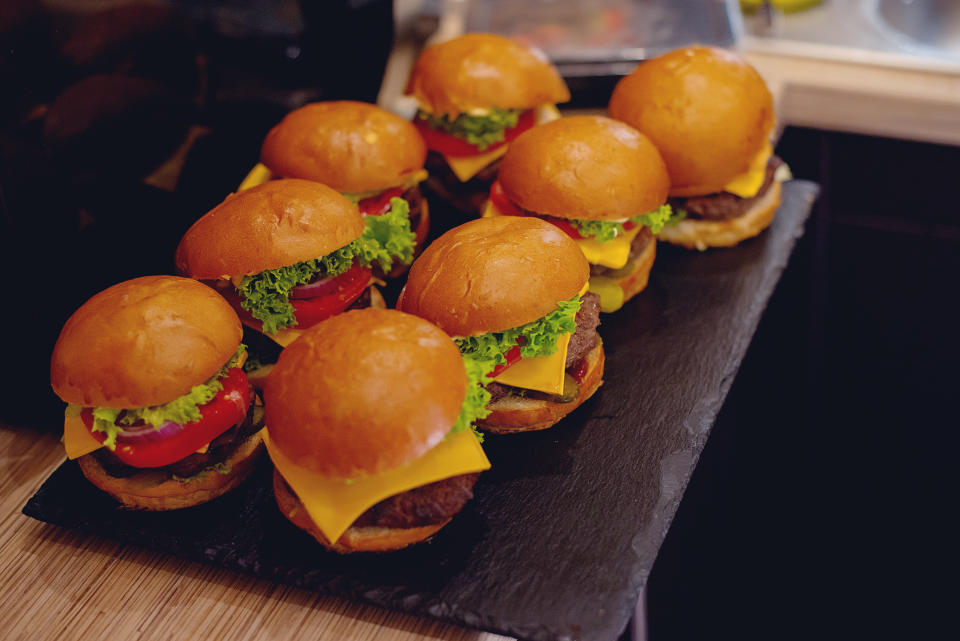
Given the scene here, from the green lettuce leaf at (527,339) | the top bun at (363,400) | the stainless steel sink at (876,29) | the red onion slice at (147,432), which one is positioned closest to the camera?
the top bun at (363,400)

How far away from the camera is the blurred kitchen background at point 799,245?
3.21 meters

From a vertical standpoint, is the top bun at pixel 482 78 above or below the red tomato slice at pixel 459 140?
above

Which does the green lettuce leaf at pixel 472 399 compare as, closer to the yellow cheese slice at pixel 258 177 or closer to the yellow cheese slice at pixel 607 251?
the yellow cheese slice at pixel 607 251

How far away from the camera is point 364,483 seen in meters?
2.64

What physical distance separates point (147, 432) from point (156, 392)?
0.17m

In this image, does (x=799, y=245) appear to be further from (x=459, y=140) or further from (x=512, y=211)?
(x=459, y=140)

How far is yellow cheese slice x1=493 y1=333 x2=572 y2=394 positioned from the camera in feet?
10.2

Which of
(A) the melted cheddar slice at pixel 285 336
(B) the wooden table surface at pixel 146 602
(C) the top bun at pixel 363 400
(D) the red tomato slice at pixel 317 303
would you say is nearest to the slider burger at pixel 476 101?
(D) the red tomato slice at pixel 317 303

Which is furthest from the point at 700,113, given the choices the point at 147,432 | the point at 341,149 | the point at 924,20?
the point at 147,432

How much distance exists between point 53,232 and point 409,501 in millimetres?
1618

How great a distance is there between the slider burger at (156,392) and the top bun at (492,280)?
67 centimetres

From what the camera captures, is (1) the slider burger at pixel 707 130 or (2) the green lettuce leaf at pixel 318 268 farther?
(1) the slider burger at pixel 707 130

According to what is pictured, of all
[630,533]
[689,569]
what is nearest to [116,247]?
[630,533]

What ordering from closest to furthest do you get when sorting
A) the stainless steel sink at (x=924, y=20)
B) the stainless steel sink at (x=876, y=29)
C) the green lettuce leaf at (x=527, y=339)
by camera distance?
the green lettuce leaf at (x=527, y=339)
the stainless steel sink at (x=876, y=29)
the stainless steel sink at (x=924, y=20)
